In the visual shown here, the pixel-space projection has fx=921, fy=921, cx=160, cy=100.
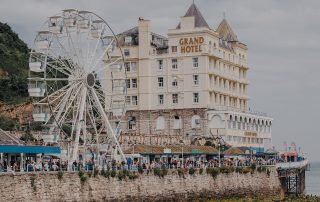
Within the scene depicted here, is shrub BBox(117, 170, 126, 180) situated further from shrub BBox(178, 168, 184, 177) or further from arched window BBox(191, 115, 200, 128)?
arched window BBox(191, 115, 200, 128)

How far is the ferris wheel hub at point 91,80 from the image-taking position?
83.3 metres

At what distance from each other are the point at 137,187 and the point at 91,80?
37.7 feet

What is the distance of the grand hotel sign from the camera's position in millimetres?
124062

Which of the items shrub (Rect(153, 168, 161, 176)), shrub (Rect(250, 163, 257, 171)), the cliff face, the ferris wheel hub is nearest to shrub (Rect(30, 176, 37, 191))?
shrub (Rect(153, 168, 161, 176))

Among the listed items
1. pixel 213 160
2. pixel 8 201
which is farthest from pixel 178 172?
pixel 8 201

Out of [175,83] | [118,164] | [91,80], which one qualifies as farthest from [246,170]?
[175,83]

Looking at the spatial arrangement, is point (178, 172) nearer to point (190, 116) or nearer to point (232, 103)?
point (190, 116)

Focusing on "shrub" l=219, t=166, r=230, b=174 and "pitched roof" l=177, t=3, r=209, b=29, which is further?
"pitched roof" l=177, t=3, r=209, b=29

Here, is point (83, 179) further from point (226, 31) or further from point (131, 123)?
point (226, 31)

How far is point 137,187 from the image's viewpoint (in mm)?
78500

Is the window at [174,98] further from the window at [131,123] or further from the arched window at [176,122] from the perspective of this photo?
the window at [131,123]

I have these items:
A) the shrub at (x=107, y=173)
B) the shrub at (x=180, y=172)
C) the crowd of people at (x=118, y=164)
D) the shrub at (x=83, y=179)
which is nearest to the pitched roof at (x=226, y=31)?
the crowd of people at (x=118, y=164)

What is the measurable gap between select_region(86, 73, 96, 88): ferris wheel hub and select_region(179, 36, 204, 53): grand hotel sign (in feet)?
136

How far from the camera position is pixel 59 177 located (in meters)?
67.6
